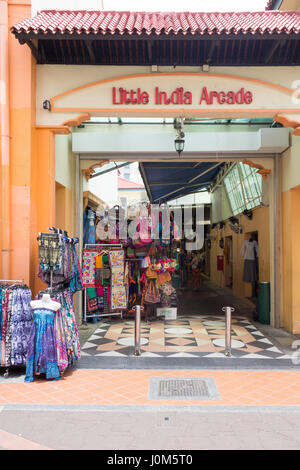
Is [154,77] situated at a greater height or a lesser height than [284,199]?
greater

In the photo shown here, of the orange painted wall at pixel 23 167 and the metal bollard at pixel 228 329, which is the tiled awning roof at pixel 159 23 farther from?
the metal bollard at pixel 228 329

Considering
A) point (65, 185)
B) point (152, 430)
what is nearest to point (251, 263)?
point (65, 185)

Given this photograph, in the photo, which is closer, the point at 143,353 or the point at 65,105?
the point at 65,105

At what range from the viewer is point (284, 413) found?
4.55 m

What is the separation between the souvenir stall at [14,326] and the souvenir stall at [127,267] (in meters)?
3.78

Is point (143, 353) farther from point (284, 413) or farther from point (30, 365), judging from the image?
point (284, 413)

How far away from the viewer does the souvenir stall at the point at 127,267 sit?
9.75 meters

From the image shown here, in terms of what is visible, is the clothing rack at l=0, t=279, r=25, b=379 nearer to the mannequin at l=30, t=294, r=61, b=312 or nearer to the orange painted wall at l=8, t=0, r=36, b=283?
the orange painted wall at l=8, t=0, r=36, b=283

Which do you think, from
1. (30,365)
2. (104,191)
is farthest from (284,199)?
(104,191)

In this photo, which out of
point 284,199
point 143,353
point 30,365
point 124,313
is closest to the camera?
point 30,365

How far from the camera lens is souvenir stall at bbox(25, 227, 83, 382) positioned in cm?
564

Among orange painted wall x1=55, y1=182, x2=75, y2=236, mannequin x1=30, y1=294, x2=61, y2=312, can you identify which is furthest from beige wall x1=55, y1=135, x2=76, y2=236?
mannequin x1=30, y1=294, x2=61, y2=312

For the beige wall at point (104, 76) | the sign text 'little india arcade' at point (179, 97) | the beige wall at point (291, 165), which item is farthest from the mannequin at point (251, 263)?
the sign text 'little india arcade' at point (179, 97)

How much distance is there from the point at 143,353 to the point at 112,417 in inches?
111
